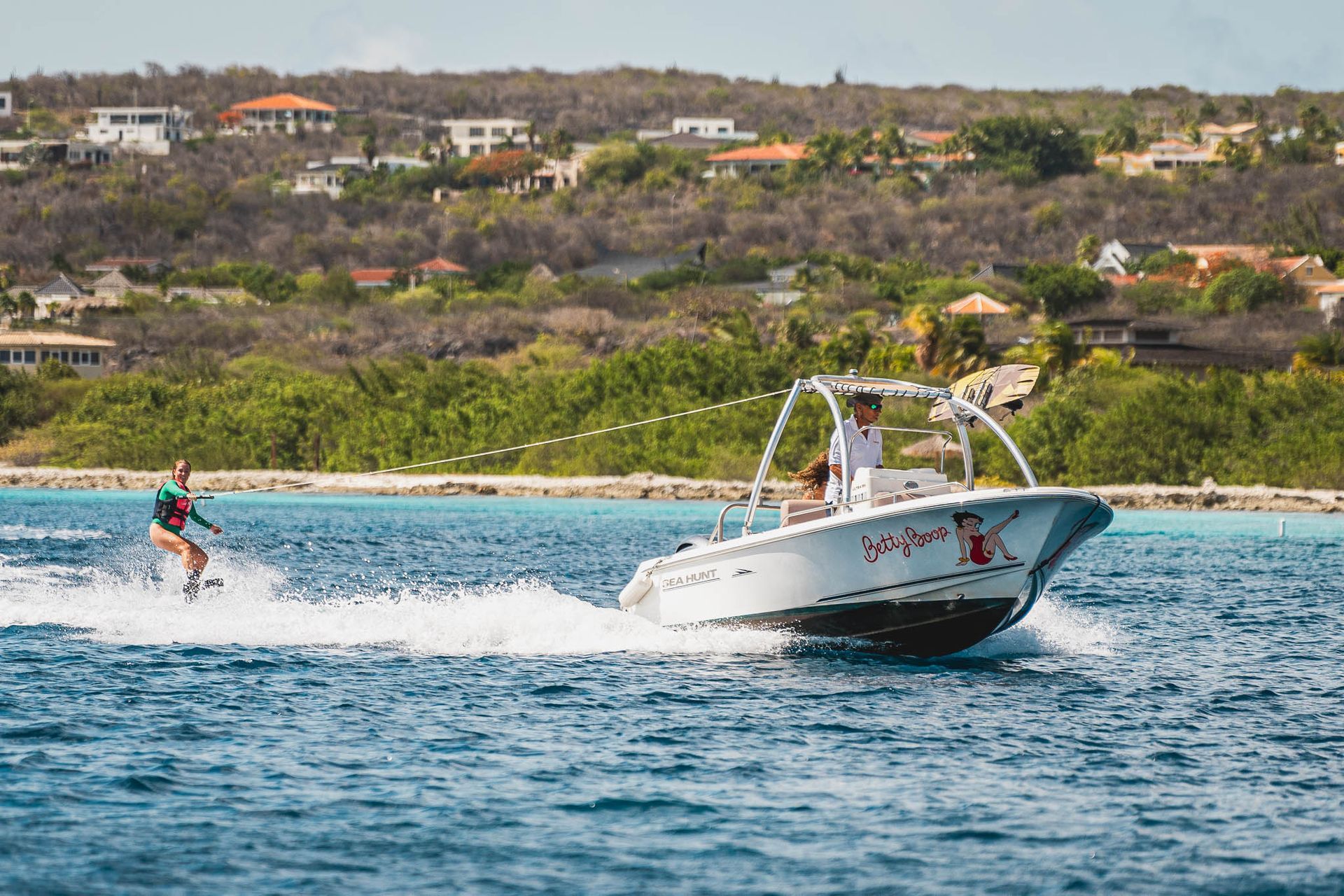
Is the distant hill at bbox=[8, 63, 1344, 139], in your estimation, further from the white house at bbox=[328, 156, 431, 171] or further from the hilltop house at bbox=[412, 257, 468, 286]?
the hilltop house at bbox=[412, 257, 468, 286]

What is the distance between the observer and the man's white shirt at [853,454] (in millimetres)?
14789

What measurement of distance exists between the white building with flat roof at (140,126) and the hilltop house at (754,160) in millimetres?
53247

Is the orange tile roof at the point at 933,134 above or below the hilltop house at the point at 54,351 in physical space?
above

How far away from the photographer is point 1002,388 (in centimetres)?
1559

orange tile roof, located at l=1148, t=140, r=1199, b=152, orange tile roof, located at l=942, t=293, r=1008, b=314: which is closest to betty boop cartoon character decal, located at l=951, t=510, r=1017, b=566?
orange tile roof, located at l=942, t=293, r=1008, b=314

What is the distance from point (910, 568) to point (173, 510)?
8.93m

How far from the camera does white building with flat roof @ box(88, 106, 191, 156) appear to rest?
151 m

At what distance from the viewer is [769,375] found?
57031 millimetres

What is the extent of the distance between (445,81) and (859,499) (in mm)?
181977

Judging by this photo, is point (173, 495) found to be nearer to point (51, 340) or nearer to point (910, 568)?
point (910, 568)

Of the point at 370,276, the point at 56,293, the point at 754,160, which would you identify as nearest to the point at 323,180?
the point at 754,160

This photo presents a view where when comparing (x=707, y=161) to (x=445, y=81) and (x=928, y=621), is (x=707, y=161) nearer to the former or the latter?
(x=445, y=81)

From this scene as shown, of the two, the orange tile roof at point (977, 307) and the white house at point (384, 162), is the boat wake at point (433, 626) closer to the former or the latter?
the orange tile roof at point (977, 307)

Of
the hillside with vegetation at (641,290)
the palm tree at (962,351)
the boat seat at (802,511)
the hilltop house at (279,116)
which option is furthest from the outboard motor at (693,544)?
the hilltop house at (279,116)
